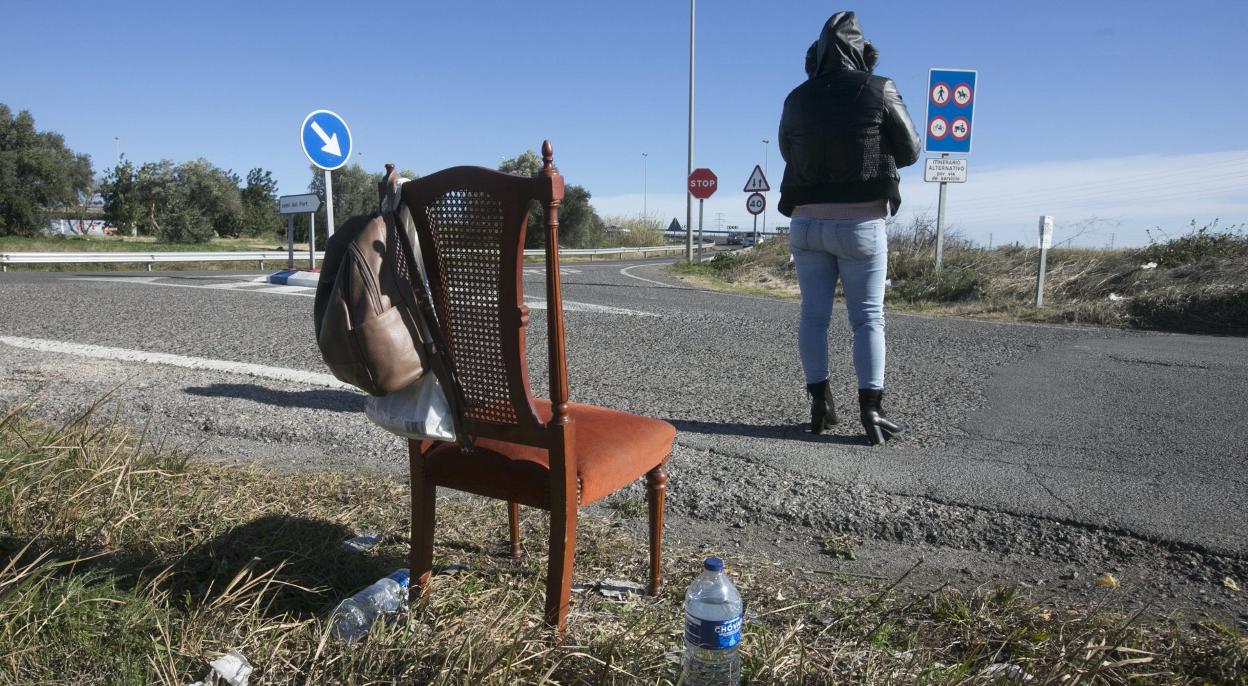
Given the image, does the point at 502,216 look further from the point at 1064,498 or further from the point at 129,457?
the point at 1064,498

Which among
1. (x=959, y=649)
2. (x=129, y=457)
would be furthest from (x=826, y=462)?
(x=129, y=457)

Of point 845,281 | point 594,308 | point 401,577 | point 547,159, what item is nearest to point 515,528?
point 401,577

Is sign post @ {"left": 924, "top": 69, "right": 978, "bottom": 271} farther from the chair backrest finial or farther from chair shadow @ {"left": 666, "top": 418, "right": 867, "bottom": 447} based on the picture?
the chair backrest finial

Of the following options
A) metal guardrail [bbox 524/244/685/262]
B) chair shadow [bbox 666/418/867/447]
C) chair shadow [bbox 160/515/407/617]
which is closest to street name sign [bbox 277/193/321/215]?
chair shadow [bbox 666/418/867/447]

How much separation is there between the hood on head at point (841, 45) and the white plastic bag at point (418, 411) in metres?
2.62

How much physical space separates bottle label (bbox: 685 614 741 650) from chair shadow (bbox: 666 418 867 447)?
223cm

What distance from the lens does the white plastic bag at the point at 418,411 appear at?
182 centimetres

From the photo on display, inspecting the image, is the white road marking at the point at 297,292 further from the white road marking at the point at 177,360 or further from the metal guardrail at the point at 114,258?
the metal guardrail at the point at 114,258

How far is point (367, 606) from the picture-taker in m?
1.96

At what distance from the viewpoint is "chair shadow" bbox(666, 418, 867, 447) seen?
12.6 feet

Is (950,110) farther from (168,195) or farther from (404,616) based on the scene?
(168,195)

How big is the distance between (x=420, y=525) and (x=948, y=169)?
11844mm

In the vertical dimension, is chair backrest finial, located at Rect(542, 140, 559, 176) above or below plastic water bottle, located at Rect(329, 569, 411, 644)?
above

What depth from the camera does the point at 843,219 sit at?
3.59 metres
